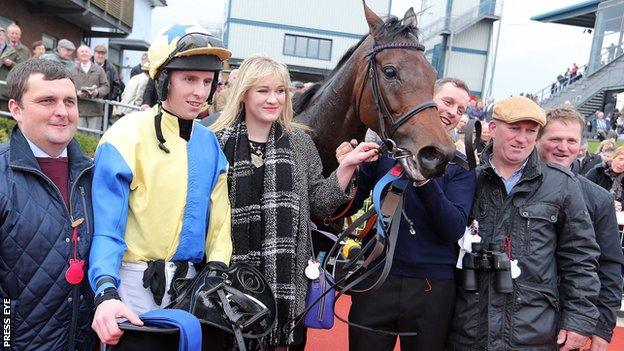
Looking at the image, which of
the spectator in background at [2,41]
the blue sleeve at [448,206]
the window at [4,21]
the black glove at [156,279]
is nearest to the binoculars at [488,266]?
the blue sleeve at [448,206]

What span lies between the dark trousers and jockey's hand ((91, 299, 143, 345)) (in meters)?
1.27

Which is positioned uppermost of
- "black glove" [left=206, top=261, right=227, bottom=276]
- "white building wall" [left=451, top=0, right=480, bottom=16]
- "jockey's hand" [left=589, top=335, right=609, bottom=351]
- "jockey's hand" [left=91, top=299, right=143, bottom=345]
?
"white building wall" [left=451, top=0, right=480, bottom=16]

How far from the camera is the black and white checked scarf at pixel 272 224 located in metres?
2.32

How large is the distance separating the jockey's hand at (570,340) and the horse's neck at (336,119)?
153 centimetres

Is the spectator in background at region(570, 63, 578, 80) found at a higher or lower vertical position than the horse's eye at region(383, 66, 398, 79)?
higher

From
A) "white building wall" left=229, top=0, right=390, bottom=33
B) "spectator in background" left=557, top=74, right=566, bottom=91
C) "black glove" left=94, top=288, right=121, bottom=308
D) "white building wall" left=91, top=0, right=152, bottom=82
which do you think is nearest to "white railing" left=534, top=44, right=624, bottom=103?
"spectator in background" left=557, top=74, right=566, bottom=91

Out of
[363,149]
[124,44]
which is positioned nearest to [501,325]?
[363,149]

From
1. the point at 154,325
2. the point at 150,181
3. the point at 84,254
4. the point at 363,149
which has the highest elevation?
the point at 363,149

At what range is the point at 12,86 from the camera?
2.03m

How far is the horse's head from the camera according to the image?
96.4 inches

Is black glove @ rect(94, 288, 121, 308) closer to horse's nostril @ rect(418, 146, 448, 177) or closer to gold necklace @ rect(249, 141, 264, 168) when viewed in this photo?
gold necklace @ rect(249, 141, 264, 168)

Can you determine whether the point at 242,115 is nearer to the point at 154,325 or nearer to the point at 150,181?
the point at 150,181

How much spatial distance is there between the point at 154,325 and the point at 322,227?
5.29ft

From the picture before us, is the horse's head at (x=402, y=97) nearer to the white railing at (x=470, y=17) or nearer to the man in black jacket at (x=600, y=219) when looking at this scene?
the man in black jacket at (x=600, y=219)
